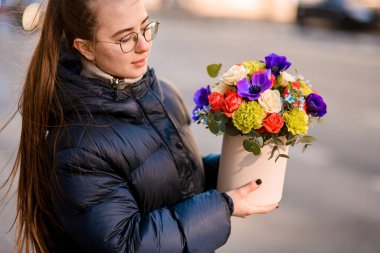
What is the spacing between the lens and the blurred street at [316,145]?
3055 millimetres

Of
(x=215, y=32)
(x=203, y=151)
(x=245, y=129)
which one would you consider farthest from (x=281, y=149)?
→ (x=215, y=32)

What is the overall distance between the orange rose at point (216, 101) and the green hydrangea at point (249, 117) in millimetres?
81

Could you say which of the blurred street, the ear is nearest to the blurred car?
the blurred street

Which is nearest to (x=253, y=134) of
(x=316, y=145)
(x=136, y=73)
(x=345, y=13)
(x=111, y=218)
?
(x=136, y=73)

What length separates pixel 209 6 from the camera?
22.6 metres

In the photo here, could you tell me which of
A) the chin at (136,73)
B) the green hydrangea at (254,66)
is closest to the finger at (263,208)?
the green hydrangea at (254,66)

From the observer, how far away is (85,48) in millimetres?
1779

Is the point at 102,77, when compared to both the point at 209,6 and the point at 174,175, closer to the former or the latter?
the point at 174,175

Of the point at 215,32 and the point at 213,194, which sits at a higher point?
the point at 213,194

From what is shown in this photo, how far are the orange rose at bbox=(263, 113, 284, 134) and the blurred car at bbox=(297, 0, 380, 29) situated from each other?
15029 mm

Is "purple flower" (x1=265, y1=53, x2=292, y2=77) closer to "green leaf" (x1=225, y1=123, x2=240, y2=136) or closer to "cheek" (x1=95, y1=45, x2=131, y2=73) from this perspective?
"green leaf" (x1=225, y1=123, x2=240, y2=136)

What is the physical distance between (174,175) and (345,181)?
4.17 meters

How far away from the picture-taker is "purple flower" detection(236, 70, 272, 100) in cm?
184

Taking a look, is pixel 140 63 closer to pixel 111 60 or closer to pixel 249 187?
pixel 111 60
